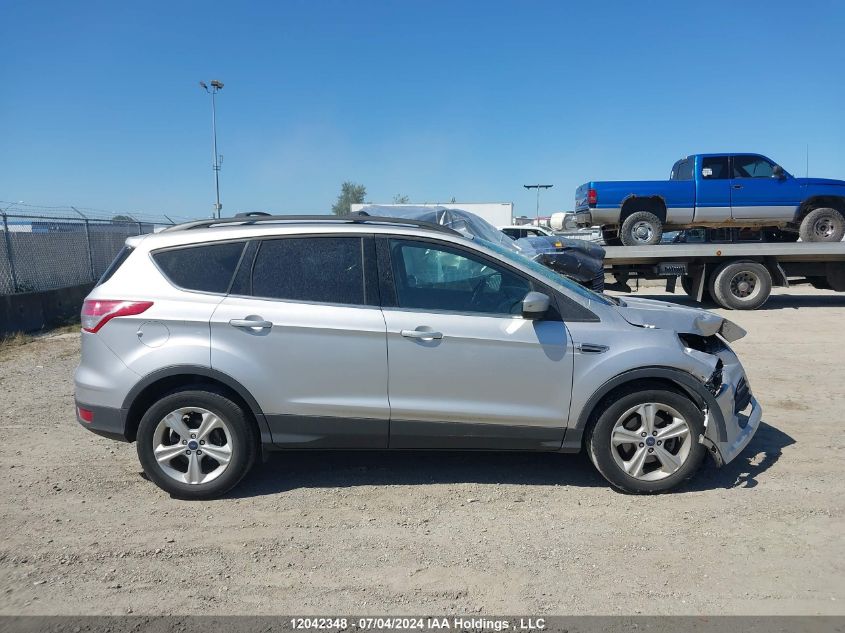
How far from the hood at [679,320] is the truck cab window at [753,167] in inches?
408

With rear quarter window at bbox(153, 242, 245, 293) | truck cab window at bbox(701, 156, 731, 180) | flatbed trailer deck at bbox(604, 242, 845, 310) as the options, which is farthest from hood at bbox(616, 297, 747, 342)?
truck cab window at bbox(701, 156, 731, 180)

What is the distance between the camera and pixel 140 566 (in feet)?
11.2

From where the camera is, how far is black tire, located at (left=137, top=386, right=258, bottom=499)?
13.3ft

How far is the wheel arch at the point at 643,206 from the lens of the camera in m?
13.6

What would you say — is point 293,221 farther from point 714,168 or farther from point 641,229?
point 714,168

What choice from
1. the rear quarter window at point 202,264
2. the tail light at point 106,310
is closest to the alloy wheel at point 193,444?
the tail light at point 106,310

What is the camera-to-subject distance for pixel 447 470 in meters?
4.66

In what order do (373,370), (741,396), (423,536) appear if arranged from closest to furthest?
(423,536) → (373,370) → (741,396)

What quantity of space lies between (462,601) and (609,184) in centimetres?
1184

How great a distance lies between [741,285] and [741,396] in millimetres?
9951

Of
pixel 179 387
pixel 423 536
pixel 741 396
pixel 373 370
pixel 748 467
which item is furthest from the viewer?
pixel 748 467

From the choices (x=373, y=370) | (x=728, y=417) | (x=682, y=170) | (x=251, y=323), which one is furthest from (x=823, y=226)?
(x=251, y=323)

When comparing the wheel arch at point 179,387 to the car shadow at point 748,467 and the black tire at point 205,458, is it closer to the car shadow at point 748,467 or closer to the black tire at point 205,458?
the black tire at point 205,458

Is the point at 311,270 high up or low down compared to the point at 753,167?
down
